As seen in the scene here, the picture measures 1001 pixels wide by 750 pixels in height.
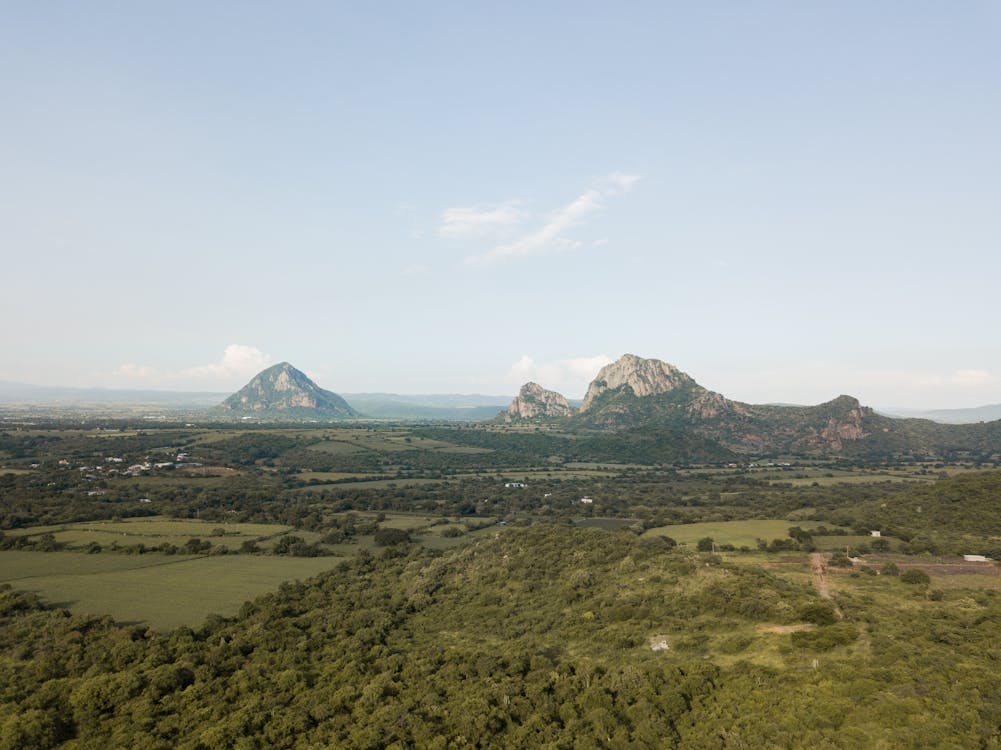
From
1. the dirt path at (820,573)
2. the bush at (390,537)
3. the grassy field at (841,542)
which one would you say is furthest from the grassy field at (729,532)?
the bush at (390,537)

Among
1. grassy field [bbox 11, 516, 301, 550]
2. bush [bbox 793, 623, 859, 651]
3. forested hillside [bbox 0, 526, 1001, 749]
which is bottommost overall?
grassy field [bbox 11, 516, 301, 550]

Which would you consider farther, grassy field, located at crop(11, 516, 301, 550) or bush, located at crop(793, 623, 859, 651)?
grassy field, located at crop(11, 516, 301, 550)

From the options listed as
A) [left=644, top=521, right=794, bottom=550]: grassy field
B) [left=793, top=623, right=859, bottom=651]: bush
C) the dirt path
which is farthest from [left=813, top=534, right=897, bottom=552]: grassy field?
[left=793, top=623, right=859, bottom=651]: bush

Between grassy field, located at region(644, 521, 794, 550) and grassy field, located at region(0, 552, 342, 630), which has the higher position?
grassy field, located at region(644, 521, 794, 550)

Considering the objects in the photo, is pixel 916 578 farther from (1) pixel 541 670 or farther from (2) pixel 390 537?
(2) pixel 390 537

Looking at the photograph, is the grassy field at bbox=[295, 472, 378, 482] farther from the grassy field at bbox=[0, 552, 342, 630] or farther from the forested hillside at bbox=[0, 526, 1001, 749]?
the forested hillside at bbox=[0, 526, 1001, 749]

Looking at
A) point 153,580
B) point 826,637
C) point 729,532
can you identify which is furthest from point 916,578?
point 153,580

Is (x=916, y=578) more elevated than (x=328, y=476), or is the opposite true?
(x=916, y=578)
